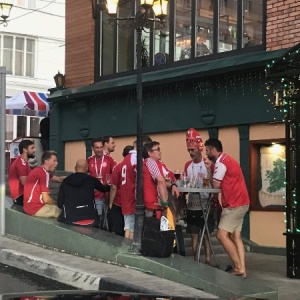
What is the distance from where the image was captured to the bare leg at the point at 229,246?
8.45 meters

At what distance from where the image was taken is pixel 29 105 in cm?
1986

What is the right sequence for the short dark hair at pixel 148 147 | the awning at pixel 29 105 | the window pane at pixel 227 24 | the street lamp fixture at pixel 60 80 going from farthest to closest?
the awning at pixel 29 105, the street lamp fixture at pixel 60 80, the window pane at pixel 227 24, the short dark hair at pixel 148 147

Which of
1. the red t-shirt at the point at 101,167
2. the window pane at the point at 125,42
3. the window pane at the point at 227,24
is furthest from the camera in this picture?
the window pane at the point at 125,42

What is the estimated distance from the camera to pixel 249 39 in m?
12.9

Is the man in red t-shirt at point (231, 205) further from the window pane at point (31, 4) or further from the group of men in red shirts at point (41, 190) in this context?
the window pane at point (31, 4)

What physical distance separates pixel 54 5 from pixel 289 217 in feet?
89.9

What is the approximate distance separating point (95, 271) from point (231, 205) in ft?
6.64

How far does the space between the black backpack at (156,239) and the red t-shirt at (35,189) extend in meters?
2.44

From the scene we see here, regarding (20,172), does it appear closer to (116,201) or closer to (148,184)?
(116,201)

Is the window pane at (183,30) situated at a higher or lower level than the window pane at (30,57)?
lower

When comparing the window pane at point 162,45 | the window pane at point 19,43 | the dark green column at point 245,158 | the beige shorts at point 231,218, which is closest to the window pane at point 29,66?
the window pane at point 19,43

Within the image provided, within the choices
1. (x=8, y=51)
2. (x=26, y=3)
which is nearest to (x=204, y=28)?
(x=8, y=51)

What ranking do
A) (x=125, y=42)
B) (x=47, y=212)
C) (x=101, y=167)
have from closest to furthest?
(x=47, y=212), (x=101, y=167), (x=125, y=42)

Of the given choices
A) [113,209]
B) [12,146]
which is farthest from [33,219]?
[12,146]
